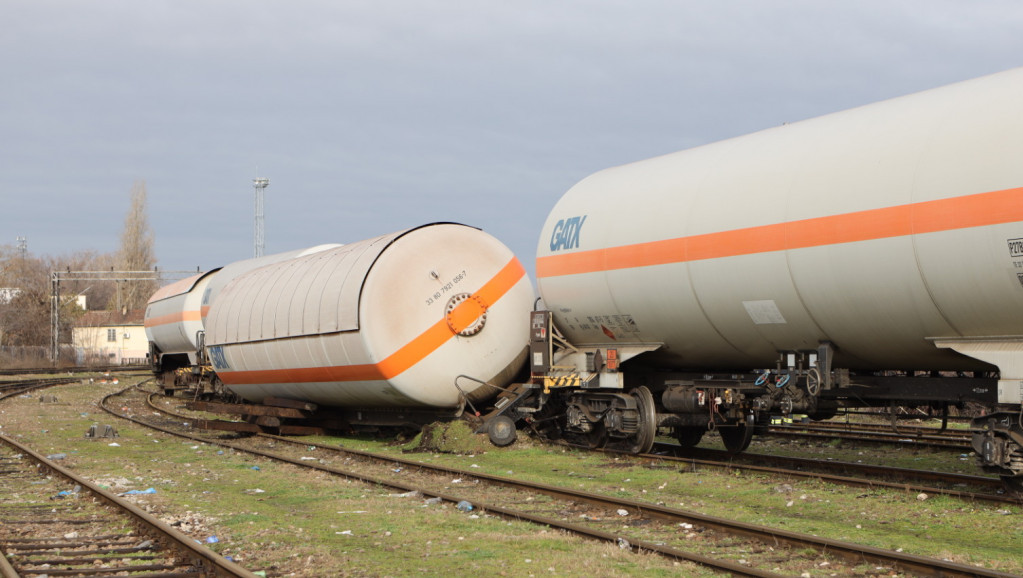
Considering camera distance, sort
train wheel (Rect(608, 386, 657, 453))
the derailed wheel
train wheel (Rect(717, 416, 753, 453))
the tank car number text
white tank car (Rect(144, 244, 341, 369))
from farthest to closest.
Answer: white tank car (Rect(144, 244, 341, 369)) < the tank car number text < the derailed wheel < train wheel (Rect(717, 416, 753, 453)) < train wheel (Rect(608, 386, 657, 453))

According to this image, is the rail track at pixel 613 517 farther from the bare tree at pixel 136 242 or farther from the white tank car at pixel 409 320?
the bare tree at pixel 136 242

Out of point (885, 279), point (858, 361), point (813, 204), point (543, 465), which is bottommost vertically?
point (543, 465)

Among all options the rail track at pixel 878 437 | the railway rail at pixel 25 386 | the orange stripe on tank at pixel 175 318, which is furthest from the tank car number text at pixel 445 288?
the railway rail at pixel 25 386

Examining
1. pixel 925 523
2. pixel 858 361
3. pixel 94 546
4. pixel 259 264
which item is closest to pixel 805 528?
pixel 925 523

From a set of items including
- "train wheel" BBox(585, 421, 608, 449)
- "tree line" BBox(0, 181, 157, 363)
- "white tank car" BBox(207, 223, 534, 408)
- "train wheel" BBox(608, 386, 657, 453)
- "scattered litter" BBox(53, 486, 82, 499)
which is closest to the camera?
"scattered litter" BBox(53, 486, 82, 499)

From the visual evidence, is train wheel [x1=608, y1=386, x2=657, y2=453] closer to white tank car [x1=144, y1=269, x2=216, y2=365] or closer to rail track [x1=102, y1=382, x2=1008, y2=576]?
rail track [x1=102, y1=382, x2=1008, y2=576]

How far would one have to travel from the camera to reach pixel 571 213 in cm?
1581

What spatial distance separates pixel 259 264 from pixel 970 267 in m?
20.8

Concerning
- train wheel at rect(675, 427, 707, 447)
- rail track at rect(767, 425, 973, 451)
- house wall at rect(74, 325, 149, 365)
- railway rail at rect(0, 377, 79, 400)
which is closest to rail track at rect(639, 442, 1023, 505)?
train wheel at rect(675, 427, 707, 447)

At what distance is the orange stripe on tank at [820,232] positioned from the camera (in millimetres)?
9492

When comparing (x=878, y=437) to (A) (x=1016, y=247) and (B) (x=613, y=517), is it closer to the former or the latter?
(A) (x=1016, y=247)

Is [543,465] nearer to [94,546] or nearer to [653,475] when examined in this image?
[653,475]

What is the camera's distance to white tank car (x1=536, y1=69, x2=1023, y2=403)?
970cm

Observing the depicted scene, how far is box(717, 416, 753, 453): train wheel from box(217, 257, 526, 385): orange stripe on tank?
464 centimetres
